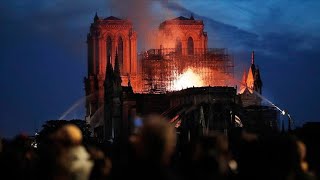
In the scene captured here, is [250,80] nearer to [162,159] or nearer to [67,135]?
[67,135]

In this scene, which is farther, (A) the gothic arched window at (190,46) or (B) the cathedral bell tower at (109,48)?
(B) the cathedral bell tower at (109,48)

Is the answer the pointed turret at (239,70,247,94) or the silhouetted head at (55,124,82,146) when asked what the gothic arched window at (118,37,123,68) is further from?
the silhouetted head at (55,124,82,146)

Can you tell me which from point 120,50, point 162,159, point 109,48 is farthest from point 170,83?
point 162,159

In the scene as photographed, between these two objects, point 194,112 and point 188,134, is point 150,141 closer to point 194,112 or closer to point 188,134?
point 188,134

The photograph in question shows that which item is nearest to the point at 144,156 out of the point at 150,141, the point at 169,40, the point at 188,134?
the point at 150,141

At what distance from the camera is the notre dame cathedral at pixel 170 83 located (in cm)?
10569

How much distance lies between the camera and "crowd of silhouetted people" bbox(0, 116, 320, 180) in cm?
849

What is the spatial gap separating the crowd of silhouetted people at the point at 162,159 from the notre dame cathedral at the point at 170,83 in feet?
260

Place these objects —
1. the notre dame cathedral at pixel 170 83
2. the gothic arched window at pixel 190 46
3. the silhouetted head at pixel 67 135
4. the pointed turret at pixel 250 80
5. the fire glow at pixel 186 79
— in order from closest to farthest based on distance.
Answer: the silhouetted head at pixel 67 135
the notre dame cathedral at pixel 170 83
the fire glow at pixel 186 79
the gothic arched window at pixel 190 46
the pointed turret at pixel 250 80

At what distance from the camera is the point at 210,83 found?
402 feet

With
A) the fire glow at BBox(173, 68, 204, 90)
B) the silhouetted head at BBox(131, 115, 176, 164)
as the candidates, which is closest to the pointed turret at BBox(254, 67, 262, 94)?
the fire glow at BBox(173, 68, 204, 90)

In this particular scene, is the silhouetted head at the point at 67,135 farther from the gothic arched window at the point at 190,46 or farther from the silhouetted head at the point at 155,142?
the gothic arched window at the point at 190,46

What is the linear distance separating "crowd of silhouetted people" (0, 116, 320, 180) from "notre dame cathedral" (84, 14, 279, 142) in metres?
79.4

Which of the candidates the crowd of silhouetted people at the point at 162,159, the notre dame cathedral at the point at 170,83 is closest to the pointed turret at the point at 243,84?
the notre dame cathedral at the point at 170,83
